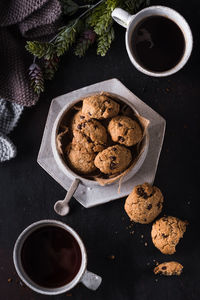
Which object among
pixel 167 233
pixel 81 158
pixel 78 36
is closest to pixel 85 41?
pixel 78 36

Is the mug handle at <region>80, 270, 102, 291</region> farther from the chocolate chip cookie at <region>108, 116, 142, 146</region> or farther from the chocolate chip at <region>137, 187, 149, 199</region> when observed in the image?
the chocolate chip cookie at <region>108, 116, 142, 146</region>

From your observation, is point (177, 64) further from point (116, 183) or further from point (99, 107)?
point (116, 183)

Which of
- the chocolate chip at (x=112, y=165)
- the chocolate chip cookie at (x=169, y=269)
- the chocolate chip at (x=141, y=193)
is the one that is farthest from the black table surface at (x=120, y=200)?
the chocolate chip at (x=112, y=165)

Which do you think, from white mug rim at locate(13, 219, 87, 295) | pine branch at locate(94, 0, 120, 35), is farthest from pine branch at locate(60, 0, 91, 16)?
white mug rim at locate(13, 219, 87, 295)

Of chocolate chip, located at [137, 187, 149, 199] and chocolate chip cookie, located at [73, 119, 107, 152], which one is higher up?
chocolate chip cookie, located at [73, 119, 107, 152]

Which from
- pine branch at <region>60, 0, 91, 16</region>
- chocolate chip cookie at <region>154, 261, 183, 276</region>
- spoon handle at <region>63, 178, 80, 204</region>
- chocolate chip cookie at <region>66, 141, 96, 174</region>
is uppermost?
pine branch at <region>60, 0, 91, 16</region>

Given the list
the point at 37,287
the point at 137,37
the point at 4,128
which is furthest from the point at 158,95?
the point at 37,287

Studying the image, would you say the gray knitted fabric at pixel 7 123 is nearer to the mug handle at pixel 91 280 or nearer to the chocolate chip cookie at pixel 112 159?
the chocolate chip cookie at pixel 112 159

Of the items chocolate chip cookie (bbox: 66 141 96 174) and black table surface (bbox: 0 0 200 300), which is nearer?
chocolate chip cookie (bbox: 66 141 96 174)
